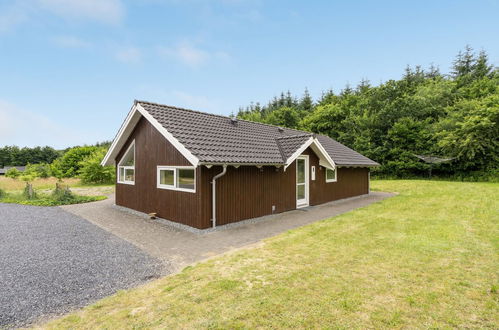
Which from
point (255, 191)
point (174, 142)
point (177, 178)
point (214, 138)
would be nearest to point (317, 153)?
point (255, 191)

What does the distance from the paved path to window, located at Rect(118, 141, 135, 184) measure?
5.06ft

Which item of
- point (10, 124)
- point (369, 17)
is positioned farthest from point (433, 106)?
point (10, 124)

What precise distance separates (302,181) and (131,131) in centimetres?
834

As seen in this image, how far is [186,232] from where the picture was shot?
291 inches

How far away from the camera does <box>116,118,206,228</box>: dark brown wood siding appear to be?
25.4 ft

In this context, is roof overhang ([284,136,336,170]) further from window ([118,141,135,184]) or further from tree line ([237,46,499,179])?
tree line ([237,46,499,179])

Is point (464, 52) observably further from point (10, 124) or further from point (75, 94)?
point (10, 124)

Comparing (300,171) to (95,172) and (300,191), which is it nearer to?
(300,191)

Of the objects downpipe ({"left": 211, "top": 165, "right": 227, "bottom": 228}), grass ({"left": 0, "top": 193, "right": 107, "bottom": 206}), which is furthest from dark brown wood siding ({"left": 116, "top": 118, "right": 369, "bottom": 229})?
grass ({"left": 0, "top": 193, "right": 107, "bottom": 206})

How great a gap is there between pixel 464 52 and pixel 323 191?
45.5 meters

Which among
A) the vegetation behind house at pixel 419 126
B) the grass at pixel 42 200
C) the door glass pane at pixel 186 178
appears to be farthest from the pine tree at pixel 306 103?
the door glass pane at pixel 186 178

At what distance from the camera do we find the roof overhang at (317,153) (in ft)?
32.0

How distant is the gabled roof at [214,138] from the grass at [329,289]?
330 cm

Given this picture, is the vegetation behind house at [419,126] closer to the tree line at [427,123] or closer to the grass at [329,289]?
the tree line at [427,123]
